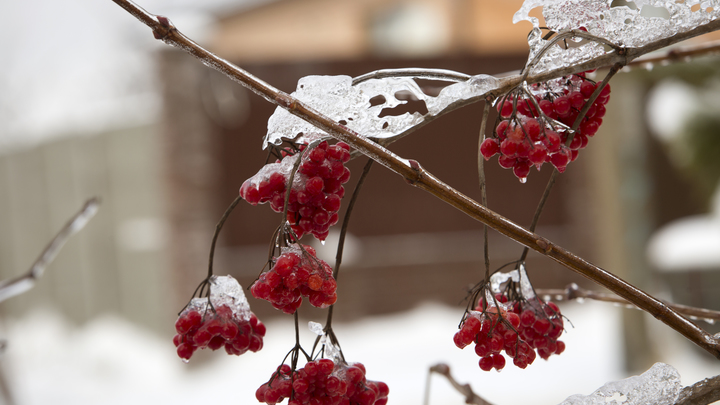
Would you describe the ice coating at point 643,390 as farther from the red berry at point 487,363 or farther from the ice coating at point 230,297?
the ice coating at point 230,297

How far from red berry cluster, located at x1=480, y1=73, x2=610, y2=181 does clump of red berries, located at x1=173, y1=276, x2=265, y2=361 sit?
0.60 feet

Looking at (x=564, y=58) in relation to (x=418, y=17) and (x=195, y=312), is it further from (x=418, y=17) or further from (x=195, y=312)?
(x=418, y=17)

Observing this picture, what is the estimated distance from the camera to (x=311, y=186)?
11.9 inches

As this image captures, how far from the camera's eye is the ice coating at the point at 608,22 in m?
0.29

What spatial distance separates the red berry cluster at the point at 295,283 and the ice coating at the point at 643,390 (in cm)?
14

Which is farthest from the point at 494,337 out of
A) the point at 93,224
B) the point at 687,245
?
the point at 93,224

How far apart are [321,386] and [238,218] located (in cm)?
271

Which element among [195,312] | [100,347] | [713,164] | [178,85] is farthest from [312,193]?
[100,347]

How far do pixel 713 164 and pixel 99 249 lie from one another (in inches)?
123

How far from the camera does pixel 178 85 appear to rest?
2.86 metres

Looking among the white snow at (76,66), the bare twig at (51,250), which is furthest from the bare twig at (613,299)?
the white snow at (76,66)

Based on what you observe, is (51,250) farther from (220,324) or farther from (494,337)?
(494,337)

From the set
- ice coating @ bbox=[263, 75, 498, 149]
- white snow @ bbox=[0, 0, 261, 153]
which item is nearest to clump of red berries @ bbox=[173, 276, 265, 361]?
ice coating @ bbox=[263, 75, 498, 149]

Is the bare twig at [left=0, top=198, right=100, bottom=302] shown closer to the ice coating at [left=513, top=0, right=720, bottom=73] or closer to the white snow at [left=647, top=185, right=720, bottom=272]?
the ice coating at [left=513, top=0, right=720, bottom=73]
